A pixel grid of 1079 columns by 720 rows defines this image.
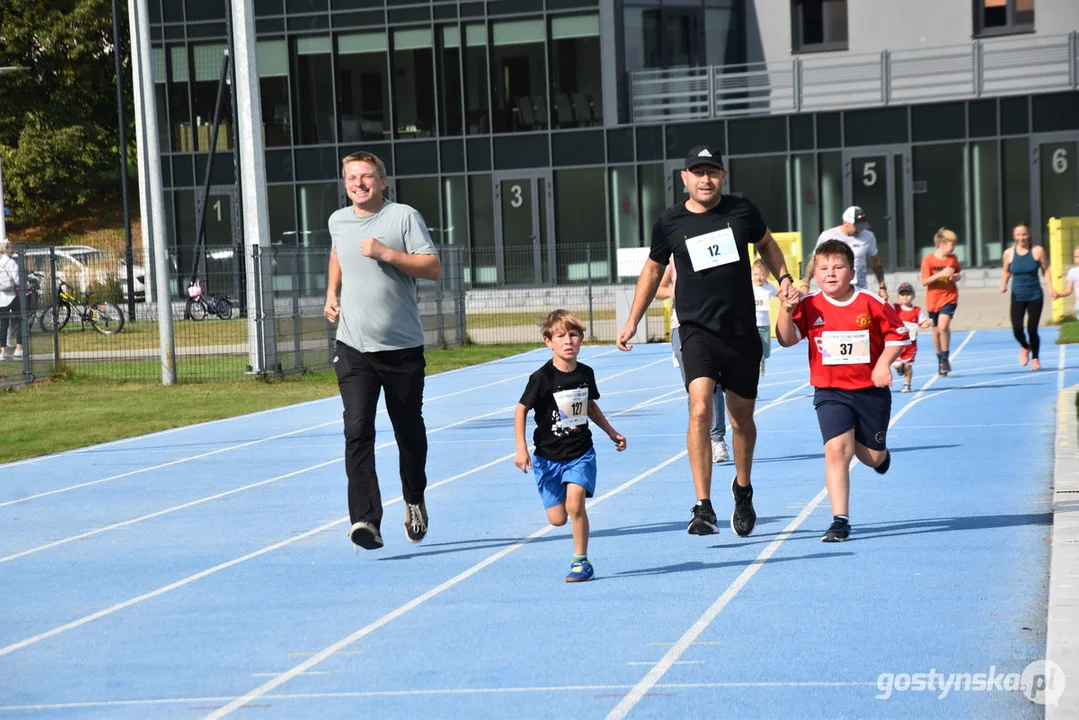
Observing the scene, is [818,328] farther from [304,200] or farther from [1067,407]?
[304,200]

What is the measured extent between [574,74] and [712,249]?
33.1 meters

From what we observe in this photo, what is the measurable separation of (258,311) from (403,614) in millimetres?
15772

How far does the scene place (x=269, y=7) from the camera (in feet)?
140

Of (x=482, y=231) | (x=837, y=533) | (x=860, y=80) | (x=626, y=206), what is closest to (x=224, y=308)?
(x=482, y=231)

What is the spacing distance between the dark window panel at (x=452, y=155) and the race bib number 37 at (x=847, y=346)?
112 ft

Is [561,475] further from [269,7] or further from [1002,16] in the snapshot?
[269,7]

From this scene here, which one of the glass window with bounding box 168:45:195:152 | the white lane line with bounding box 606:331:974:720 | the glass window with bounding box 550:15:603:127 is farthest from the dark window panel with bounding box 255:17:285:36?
the white lane line with bounding box 606:331:974:720

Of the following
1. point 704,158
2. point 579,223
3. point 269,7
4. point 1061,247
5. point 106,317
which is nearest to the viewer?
point 704,158

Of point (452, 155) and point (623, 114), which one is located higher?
point (623, 114)

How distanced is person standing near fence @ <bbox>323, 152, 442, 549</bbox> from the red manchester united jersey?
6.40ft

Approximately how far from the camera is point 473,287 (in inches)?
1658

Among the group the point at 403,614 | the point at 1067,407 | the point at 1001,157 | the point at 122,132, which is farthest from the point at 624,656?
the point at 122,132

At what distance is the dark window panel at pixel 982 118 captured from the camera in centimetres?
3772

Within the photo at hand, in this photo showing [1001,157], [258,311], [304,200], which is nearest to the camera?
[258,311]
